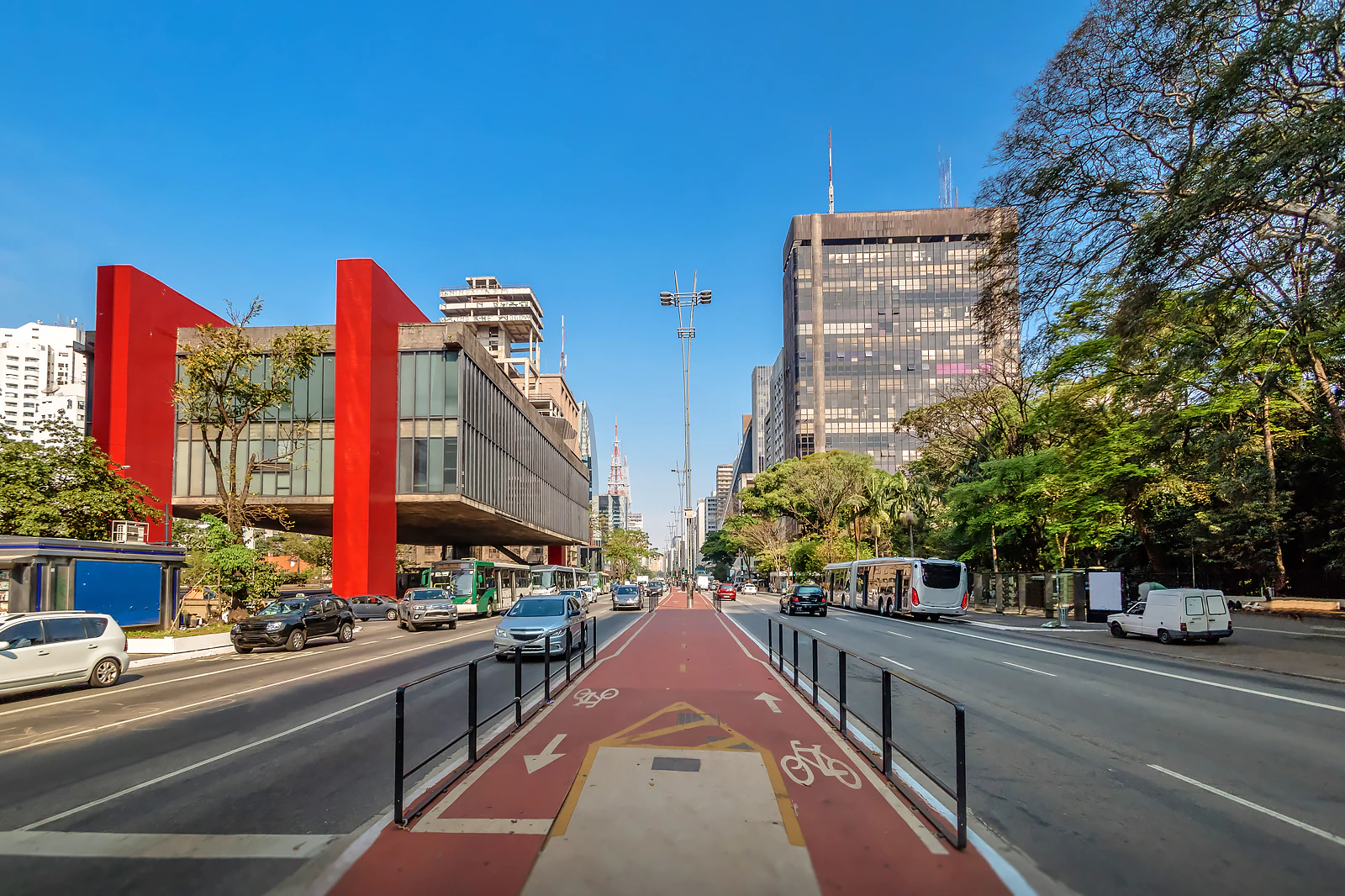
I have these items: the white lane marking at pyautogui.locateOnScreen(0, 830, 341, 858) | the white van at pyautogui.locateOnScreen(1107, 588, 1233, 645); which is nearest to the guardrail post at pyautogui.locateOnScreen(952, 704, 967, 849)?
the white lane marking at pyautogui.locateOnScreen(0, 830, 341, 858)

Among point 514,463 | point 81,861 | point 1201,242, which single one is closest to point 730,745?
point 81,861

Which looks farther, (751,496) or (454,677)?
(751,496)

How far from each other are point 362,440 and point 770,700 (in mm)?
36552

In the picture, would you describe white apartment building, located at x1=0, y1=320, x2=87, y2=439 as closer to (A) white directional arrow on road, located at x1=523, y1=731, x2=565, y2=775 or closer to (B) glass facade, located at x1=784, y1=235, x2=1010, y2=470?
(B) glass facade, located at x1=784, y1=235, x2=1010, y2=470

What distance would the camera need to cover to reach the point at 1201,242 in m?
16.4

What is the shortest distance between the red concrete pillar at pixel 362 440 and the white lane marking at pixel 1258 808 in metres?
40.2

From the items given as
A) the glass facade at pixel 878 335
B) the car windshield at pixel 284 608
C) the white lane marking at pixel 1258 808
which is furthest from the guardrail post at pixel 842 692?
the glass facade at pixel 878 335

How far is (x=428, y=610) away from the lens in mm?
31812

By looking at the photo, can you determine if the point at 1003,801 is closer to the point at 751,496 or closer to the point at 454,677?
the point at 454,677

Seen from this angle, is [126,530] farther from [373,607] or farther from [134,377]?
[134,377]

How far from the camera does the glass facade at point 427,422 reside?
155 ft

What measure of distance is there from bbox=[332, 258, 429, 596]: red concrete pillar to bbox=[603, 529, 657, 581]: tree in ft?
295

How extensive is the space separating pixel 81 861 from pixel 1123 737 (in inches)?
447

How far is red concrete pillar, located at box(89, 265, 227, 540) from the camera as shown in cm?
3959
